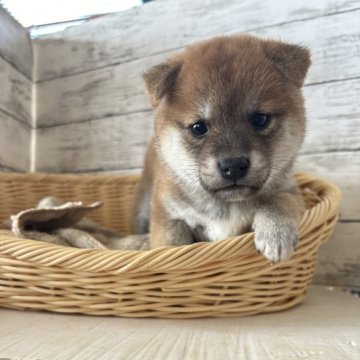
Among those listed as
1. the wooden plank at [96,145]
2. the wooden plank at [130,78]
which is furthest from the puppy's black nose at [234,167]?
the wooden plank at [96,145]

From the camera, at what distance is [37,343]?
911 millimetres

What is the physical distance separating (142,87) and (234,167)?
4.22ft

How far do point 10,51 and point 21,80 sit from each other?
6.4 inches

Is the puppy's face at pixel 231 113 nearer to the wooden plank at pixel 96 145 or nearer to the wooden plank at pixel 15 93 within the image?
the wooden plank at pixel 96 145

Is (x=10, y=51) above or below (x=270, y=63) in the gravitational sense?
below

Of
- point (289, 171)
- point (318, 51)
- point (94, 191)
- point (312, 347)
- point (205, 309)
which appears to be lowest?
point (94, 191)

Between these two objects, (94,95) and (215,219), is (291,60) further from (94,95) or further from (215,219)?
(94,95)

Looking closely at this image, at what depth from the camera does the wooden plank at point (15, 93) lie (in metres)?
2.20

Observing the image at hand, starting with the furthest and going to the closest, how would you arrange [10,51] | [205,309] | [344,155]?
[10,51], [344,155], [205,309]

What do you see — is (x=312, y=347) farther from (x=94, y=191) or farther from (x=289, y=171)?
(x=94, y=191)

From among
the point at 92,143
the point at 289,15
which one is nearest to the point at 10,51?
the point at 92,143

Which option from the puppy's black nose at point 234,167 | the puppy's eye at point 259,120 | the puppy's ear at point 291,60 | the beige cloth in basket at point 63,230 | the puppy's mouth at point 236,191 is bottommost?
the beige cloth in basket at point 63,230

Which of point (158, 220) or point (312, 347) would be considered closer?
point (312, 347)

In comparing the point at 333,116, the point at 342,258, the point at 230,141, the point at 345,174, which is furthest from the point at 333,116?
the point at 230,141
